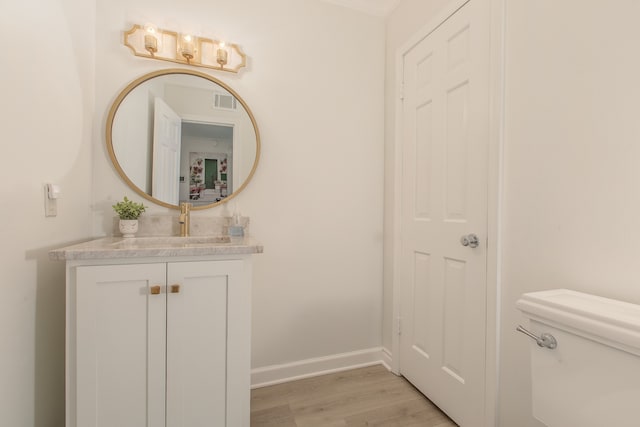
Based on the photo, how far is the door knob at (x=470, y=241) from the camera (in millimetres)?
1337

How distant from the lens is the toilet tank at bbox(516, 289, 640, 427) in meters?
0.68

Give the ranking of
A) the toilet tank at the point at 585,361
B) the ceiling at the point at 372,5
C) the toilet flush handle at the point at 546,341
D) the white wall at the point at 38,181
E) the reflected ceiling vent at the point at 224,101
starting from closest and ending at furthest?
the toilet tank at the point at 585,361 < the toilet flush handle at the point at 546,341 < the white wall at the point at 38,181 < the reflected ceiling vent at the point at 224,101 < the ceiling at the point at 372,5

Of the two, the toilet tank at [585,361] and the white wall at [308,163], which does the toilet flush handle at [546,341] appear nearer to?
the toilet tank at [585,361]

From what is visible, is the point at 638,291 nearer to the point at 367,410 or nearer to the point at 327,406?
the point at 367,410

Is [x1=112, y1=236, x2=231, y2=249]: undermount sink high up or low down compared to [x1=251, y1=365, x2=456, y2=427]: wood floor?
up

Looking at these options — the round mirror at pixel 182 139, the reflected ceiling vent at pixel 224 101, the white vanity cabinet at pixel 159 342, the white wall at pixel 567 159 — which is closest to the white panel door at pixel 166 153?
the round mirror at pixel 182 139

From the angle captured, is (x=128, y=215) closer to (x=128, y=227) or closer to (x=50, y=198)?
(x=128, y=227)

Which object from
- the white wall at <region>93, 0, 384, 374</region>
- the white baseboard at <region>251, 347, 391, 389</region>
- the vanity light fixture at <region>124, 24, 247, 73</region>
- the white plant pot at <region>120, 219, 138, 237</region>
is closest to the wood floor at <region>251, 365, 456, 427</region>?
the white baseboard at <region>251, 347, 391, 389</region>

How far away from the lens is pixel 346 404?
1631 millimetres

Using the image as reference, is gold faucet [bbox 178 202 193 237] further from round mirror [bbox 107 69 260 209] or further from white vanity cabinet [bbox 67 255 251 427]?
white vanity cabinet [bbox 67 255 251 427]

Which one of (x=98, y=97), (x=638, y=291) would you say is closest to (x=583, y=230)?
(x=638, y=291)

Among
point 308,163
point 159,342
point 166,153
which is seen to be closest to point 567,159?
point 308,163

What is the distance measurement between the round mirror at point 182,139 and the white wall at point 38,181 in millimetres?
188

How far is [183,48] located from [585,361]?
6.85 ft
